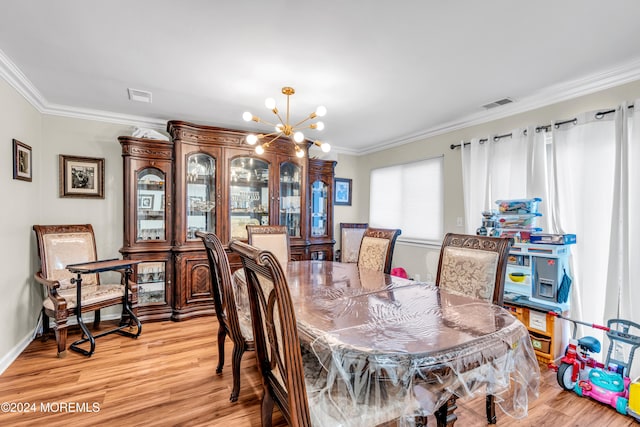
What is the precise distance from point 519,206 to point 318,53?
227 cm

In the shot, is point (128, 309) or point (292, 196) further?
point (292, 196)

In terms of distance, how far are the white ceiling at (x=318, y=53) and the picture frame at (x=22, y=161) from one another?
0.51m

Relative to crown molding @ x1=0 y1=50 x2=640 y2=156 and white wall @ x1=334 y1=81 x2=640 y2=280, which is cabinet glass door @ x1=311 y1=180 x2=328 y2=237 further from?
crown molding @ x1=0 y1=50 x2=640 y2=156

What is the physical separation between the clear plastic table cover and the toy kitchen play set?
1.36 meters

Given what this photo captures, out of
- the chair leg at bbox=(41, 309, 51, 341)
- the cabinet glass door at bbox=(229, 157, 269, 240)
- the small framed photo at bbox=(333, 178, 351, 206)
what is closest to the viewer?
the chair leg at bbox=(41, 309, 51, 341)

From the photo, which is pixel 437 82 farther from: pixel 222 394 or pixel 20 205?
pixel 20 205

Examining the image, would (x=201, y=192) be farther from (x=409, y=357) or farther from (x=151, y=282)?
(x=409, y=357)

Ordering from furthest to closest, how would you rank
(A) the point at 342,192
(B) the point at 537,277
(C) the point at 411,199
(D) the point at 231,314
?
(A) the point at 342,192
(C) the point at 411,199
(B) the point at 537,277
(D) the point at 231,314

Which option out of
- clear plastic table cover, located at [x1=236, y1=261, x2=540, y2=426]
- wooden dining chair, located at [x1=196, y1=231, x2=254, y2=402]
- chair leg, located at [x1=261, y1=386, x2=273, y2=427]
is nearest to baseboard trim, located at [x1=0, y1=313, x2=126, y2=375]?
wooden dining chair, located at [x1=196, y1=231, x2=254, y2=402]

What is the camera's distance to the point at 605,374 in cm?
204

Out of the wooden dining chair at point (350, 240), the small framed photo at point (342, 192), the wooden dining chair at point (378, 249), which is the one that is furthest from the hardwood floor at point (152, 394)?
the small framed photo at point (342, 192)

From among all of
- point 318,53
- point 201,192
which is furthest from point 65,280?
point 318,53

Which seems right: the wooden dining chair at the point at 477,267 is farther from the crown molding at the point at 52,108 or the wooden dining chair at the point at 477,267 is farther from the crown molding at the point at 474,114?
the crown molding at the point at 52,108

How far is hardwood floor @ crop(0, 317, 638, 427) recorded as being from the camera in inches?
71.8
